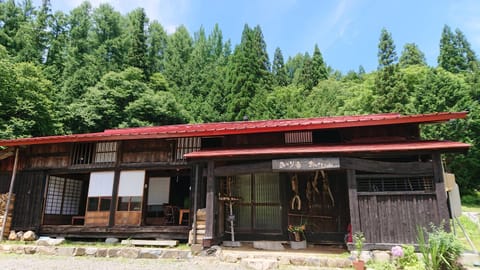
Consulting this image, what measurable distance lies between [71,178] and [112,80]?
609 inches

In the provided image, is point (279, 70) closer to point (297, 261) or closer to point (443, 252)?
point (297, 261)

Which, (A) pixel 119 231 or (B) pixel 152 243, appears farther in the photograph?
(A) pixel 119 231

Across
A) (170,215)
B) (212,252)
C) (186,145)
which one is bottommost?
(212,252)

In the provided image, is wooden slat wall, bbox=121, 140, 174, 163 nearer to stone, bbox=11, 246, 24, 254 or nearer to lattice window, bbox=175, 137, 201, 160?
lattice window, bbox=175, 137, 201, 160

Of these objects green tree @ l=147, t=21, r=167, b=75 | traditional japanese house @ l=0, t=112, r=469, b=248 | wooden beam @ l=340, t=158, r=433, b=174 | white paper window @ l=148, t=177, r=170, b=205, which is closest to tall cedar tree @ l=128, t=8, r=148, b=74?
green tree @ l=147, t=21, r=167, b=75

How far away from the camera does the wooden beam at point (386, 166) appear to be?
7.15 metres

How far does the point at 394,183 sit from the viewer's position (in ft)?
24.9

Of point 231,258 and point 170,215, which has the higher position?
point 170,215

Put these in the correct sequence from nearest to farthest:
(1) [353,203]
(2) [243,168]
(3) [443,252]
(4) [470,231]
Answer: (3) [443,252] → (1) [353,203] → (2) [243,168] → (4) [470,231]

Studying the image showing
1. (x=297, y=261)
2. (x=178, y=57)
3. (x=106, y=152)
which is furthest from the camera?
(x=178, y=57)

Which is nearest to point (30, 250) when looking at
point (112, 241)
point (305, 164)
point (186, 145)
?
point (112, 241)

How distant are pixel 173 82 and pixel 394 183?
27.6 metres

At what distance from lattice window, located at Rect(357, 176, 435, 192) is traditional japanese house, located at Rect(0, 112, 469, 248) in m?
0.02

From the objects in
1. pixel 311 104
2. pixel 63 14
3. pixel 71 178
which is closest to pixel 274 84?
pixel 311 104
